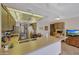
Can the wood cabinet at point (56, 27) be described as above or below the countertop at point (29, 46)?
above

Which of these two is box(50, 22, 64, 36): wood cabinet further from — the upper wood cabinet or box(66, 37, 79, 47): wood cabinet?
the upper wood cabinet

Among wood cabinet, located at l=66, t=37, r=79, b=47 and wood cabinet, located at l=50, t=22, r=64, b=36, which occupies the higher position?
wood cabinet, located at l=50, t=22, r=64, b=36

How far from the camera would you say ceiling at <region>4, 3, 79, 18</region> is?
1.80 metres

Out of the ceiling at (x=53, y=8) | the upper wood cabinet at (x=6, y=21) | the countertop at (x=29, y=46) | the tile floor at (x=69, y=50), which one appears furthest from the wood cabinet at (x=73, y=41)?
the upper wood cabinet at (x=6, y=21)

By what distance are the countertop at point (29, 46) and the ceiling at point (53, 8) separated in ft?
1.22

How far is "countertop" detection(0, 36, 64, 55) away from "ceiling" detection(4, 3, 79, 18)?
37 centimetres

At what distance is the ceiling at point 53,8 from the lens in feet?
5.90

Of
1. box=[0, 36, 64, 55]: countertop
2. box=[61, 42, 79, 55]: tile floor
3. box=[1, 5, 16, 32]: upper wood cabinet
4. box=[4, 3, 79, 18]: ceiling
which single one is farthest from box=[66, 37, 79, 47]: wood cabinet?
box=[1, 5, 16, 32]: upper wood cabinet

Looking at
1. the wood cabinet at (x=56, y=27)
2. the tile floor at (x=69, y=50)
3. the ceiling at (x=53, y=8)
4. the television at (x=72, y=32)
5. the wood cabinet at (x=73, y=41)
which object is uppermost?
the ceiling at (x=53, y=8)

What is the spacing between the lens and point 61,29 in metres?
1.81

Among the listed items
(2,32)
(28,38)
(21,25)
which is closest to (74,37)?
(28,38)

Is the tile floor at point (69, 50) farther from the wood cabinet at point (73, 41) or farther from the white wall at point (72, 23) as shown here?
the white wall at point (72, 23)

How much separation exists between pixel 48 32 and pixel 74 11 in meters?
0.48

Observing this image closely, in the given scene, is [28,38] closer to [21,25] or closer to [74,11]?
[21,25]
